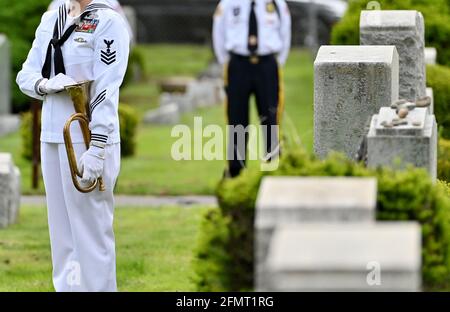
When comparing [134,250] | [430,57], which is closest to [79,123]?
[134,250]

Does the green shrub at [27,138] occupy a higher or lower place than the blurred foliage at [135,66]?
higher

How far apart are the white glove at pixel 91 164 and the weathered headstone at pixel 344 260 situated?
246 centimetres

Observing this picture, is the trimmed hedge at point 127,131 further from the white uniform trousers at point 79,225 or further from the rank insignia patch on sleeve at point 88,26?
the rank insignia patch on sleeve at point 88,26

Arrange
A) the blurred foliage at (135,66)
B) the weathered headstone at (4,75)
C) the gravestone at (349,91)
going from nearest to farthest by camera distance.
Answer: the gravestone at (349,91)
the weathered headstone at (4,75)
the blurred foliage at (135,66)

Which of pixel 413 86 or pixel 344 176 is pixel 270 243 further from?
pixel 413 86

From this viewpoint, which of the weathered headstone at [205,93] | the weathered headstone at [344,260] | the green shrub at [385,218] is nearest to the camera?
the weathered headstone at [344,260]

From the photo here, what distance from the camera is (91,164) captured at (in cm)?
775

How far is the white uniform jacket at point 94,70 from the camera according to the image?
783 cm

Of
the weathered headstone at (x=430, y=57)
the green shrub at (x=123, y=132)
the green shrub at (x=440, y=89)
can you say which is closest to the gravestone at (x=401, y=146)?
the green shrub at (x=440, y=89)

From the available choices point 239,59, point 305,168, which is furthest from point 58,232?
point 239,59

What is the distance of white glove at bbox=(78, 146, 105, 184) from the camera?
25.4 feet

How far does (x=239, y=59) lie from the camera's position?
14555 mm

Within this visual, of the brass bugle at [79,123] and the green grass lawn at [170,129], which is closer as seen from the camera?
the brass bugle at [79,123]

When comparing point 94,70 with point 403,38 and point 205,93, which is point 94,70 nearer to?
point 403,38
